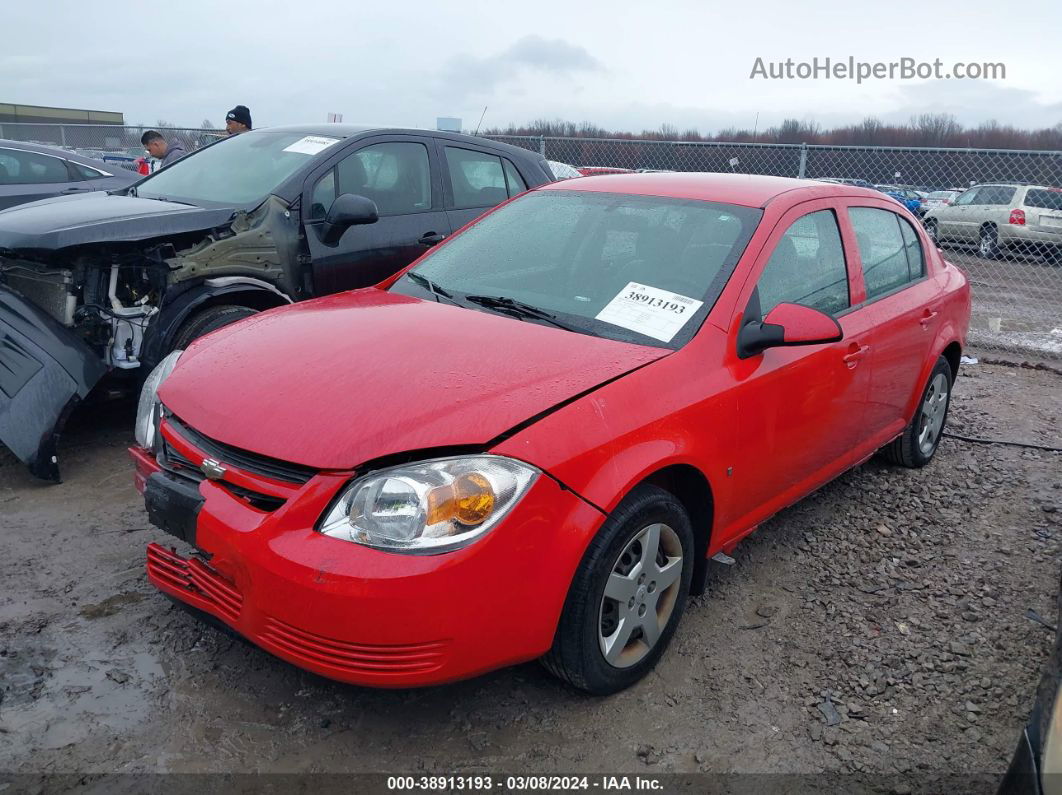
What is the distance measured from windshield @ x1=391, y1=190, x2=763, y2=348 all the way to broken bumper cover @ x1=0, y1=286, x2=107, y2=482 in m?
1.75

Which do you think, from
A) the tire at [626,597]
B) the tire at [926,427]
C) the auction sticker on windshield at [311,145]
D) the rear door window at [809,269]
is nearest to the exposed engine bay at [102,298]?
the auction sticker on windshield at [311,145]

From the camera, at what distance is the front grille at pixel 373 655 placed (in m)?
2.19

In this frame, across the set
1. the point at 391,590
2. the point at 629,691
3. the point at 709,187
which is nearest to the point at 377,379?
the point at 391,590

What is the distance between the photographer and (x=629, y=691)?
2.76 metres

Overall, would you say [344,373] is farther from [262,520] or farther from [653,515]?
[653,515]

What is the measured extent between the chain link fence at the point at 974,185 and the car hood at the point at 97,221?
755 cm

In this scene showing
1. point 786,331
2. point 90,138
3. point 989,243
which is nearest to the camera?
point 786,331

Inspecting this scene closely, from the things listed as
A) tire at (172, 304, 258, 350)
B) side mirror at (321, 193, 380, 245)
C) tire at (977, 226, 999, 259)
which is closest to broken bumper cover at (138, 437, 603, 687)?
tire at (172, 304, 258, 350)

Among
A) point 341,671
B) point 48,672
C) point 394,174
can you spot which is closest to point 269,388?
point 341,671

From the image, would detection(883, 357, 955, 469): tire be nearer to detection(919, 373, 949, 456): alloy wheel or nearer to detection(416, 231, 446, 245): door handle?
detection(919, 373, 949, 456): alloy wheel

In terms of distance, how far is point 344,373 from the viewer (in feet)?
8.56

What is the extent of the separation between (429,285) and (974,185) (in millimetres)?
15077

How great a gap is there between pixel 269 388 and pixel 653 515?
49.5 inches

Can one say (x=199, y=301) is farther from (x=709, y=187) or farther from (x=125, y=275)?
(x=709, y=187)
